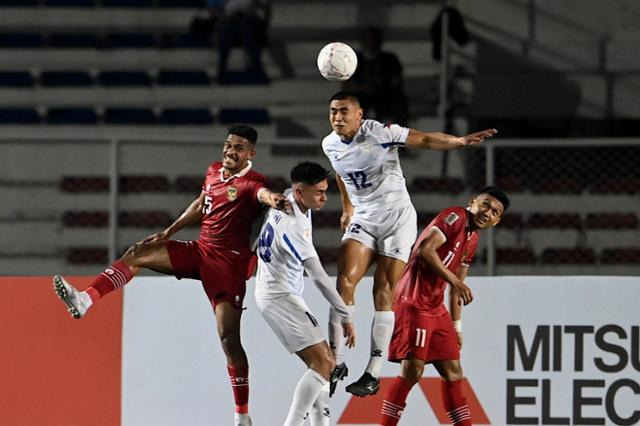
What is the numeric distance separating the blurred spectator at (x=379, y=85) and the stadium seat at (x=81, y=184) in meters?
2.87

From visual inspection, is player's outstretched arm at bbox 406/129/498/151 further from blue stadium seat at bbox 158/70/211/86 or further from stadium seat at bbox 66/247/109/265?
blue stadium seat at bbox 158/70/211/86

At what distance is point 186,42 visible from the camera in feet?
52.0

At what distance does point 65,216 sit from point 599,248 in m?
4.75

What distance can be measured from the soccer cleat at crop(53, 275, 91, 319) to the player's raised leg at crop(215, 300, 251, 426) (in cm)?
97

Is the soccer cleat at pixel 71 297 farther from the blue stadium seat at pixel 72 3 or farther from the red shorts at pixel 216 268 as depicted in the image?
the blue stadium seat at pixel 72 3

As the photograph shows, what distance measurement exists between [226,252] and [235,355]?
2.42 feet

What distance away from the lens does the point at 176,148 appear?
11.4 meters

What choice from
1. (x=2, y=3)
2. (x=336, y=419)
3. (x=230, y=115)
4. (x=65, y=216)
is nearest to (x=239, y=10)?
(x=230, y=115)

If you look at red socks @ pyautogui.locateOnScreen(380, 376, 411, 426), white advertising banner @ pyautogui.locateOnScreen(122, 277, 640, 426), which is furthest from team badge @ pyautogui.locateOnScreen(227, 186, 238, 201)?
red socks @ pyautogui.locateOnScreen(380, 376, 411, 426)

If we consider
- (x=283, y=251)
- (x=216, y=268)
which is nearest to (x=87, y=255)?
(x=216, y=268)

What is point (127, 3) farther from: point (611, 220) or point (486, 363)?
point (486, 363)

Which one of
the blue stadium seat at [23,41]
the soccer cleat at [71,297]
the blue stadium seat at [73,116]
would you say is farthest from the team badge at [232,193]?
the blue stadium seat at [23,41]

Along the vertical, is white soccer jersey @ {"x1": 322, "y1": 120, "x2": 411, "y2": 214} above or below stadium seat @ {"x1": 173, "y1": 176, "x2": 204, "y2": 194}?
below

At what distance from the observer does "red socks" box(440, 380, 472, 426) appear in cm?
873
